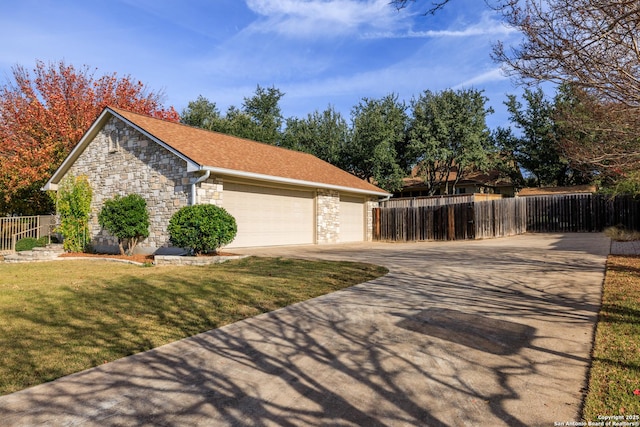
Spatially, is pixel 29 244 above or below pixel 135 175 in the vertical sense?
below

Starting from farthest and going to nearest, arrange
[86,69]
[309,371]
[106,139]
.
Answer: [86,69]
[106,139]
[309,371]

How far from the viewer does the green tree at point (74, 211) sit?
1438 cm

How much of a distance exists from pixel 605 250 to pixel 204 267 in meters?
10.9

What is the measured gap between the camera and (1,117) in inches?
829

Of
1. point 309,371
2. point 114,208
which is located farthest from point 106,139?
point 309,371

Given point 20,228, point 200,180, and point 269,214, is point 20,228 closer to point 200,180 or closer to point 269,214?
point 200,180

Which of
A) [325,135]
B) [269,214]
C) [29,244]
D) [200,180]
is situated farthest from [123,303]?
[325,135]

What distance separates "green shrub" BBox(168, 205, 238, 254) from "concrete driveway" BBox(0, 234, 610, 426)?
6133 millimetres

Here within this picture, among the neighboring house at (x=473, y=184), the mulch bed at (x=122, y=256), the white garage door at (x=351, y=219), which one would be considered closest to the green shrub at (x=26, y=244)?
the mulch bed at (x=122, y=256)

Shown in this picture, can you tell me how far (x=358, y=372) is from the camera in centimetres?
342

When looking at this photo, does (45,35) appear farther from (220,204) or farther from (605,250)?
(605,250)

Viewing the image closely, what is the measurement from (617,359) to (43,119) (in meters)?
24.5

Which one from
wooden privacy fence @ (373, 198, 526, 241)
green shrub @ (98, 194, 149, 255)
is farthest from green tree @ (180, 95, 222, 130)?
green shrub @ (98, 194, 149, 255)

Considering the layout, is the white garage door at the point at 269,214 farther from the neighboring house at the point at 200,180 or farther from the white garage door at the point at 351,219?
the white garage door at the point at 351,219
